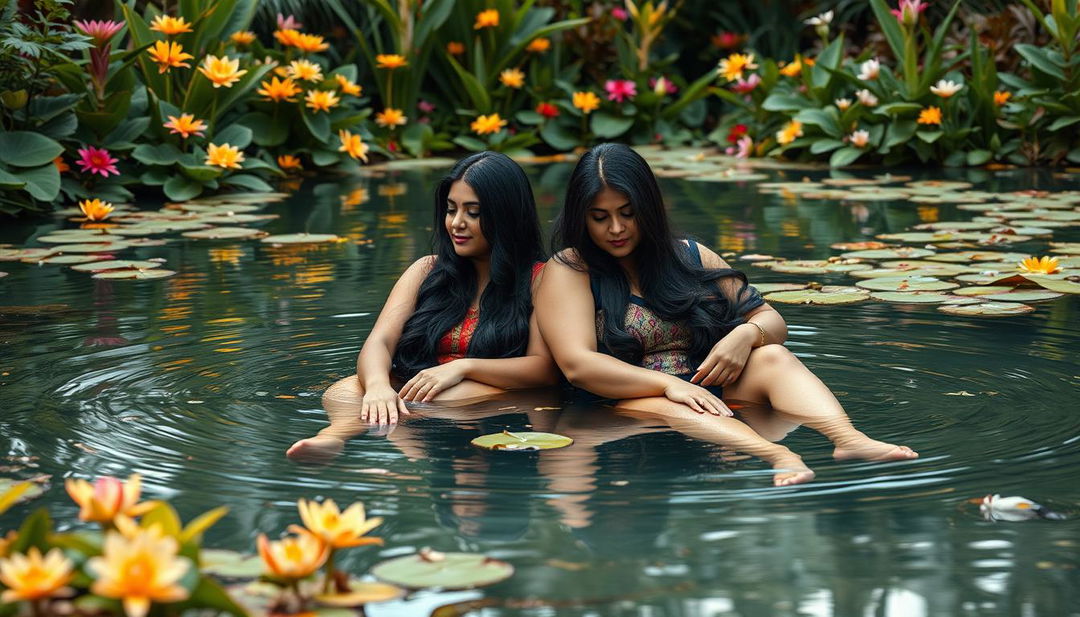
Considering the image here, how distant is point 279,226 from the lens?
6750mm

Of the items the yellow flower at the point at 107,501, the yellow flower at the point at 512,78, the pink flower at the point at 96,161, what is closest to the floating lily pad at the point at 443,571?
the yellow flower at the point at 107,501

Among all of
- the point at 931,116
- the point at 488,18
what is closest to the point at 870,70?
the point at 931,116

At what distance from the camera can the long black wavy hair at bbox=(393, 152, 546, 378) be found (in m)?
3.43

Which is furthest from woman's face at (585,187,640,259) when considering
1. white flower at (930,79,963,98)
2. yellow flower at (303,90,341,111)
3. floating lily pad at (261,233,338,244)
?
white flower at (930,79,963,98)

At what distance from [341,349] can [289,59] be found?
5329mm

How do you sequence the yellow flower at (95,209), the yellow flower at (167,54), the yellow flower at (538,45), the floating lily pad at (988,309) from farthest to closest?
the yellow flower at (538,45) → the yellow flower at (167,54) → the yellow flower at (95,209) → the floating lily pad at (988,309)

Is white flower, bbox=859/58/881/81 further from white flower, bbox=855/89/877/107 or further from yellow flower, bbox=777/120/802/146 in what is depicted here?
yellow flower, bbox=777/120/802/146

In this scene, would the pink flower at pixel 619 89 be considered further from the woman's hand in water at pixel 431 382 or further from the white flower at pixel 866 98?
the woman's hand in water at pixel 431 382

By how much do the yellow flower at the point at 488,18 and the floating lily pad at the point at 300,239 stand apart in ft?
13.9

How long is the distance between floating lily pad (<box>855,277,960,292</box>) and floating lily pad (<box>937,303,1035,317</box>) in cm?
31

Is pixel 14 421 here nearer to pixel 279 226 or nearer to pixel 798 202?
pixel 279 226

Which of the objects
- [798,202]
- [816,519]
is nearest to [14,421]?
[816,519]

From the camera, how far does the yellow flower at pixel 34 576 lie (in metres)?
1.63

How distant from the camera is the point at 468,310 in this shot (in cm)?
360
